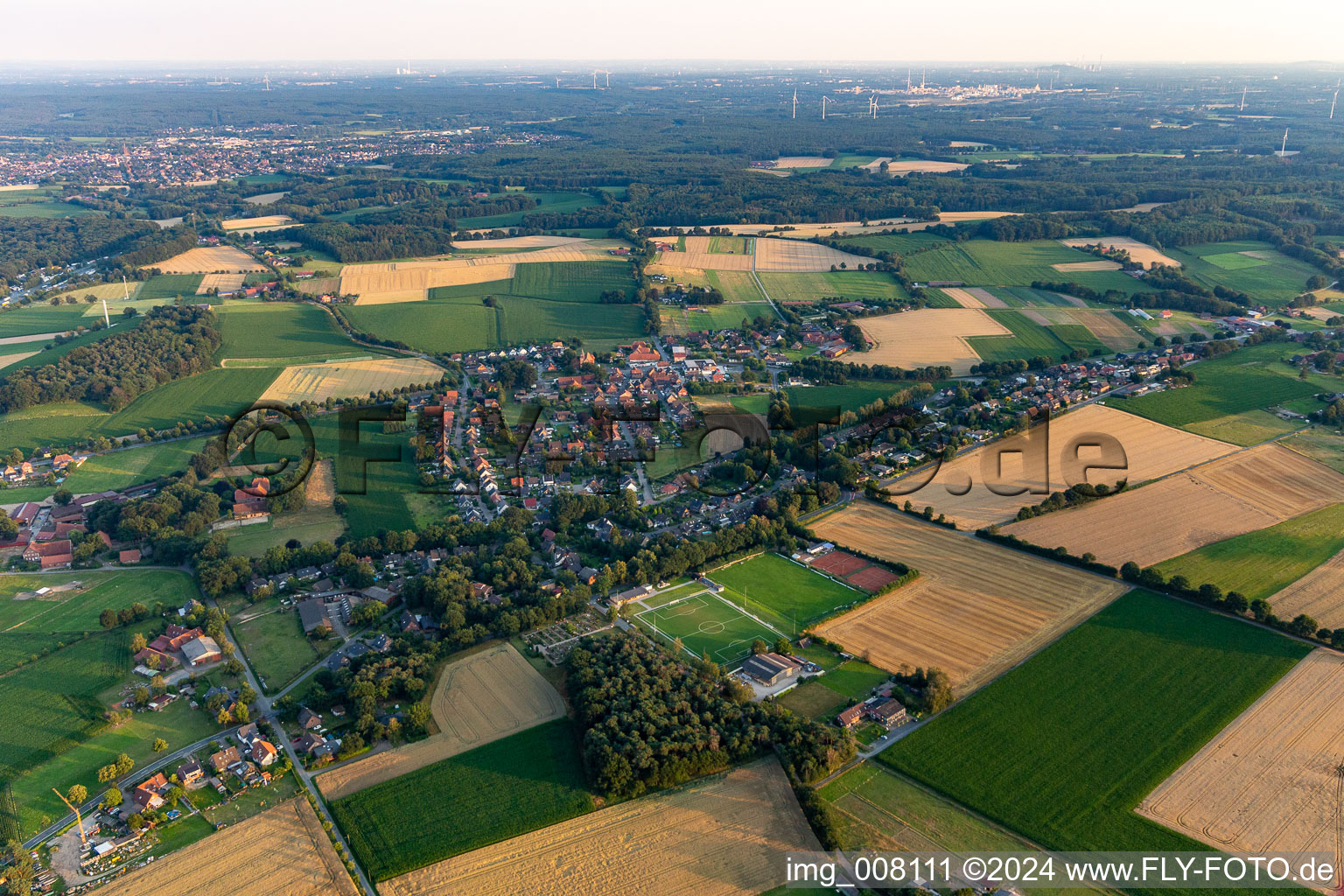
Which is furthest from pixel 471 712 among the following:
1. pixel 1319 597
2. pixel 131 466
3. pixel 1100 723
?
pixel 1319 597

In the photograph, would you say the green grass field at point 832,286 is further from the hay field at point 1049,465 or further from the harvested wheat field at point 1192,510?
the harvested wheat field at point 1192,510

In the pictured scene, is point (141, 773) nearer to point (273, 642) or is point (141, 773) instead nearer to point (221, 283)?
point (273, 642)

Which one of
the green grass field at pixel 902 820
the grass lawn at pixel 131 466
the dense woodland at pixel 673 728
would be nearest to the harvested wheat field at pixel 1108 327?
the dense woodland at pixel 673 728

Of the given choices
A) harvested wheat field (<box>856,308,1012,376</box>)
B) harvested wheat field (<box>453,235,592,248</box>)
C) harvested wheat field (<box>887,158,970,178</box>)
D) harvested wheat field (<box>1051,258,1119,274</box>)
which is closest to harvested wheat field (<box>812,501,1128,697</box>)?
harvested wheat field (<box>856,308,1012,376</box>)

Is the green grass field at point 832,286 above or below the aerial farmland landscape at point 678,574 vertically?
above

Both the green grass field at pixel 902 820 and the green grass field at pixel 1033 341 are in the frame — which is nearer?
the green grass field at pixel 902 820

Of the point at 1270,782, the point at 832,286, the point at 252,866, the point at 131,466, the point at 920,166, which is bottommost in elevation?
the point at 252,866
